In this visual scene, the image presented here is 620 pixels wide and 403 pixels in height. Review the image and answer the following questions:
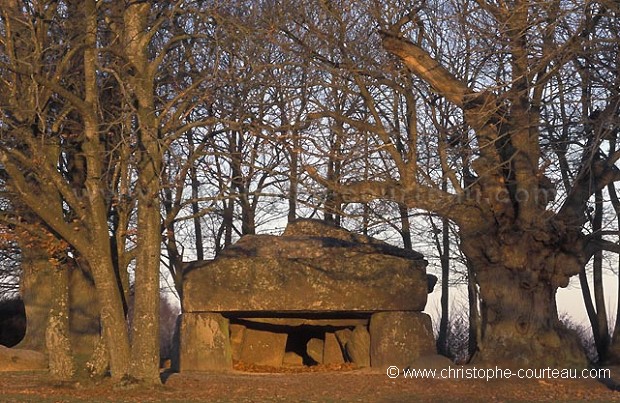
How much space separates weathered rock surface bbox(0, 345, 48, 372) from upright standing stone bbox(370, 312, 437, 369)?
21.6 feet

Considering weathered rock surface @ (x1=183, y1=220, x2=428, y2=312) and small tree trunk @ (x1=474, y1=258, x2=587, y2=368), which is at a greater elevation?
weathered rock surface @ (x1=183, y1=220, x2=428, y2=312)

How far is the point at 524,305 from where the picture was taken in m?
15.9

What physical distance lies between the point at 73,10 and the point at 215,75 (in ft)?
9.99

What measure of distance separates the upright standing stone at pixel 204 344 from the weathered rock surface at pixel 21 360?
2.89 metres

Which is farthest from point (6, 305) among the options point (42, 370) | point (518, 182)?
point (518, 182)

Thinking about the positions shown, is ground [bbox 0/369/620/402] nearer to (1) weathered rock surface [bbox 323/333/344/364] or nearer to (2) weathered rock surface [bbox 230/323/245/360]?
(2) weathered rock surface [bbox 230/323/245/360]

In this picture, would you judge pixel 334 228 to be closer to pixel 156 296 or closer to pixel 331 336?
pixel 331 336

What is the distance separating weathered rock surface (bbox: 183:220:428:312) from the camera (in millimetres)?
18391

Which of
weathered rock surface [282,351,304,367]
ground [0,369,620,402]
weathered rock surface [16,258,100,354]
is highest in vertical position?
weathered rock surface [16,258,100,354]

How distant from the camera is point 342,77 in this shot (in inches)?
658

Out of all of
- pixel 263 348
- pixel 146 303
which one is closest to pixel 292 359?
pixel 263 348

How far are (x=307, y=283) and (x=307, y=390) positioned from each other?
428 centimetres

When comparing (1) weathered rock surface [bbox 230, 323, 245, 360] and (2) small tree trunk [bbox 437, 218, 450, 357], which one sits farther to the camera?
(2) small tree trunk [bbox 437, 218, 450, 357]

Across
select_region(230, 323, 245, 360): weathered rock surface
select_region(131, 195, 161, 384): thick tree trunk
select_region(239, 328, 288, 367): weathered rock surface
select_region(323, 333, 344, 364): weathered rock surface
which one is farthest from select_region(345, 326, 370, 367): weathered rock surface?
select_region(131, 195, 161, 384): thick tree trunk
